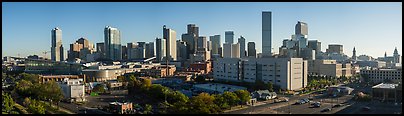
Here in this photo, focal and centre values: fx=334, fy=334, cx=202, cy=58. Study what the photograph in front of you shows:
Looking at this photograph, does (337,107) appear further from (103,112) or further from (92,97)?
(92,97)

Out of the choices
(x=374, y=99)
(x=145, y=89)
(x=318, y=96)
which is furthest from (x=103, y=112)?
(x=374, y=99)

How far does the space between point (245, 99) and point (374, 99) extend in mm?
4090

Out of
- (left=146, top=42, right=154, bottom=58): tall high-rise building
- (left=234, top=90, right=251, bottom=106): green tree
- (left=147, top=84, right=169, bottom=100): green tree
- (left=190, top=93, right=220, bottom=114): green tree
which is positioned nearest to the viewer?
(left=190, top=93, right=220, bottom=114): green tree

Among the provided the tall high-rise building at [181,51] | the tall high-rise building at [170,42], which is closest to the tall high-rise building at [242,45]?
the tall high-rise building at [181,51]

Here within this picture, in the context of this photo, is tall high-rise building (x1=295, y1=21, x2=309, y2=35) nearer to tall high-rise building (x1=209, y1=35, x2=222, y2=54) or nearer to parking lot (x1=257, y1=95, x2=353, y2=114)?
tall high-rise building (x1=209, y1=35, x2=222, y2=54)

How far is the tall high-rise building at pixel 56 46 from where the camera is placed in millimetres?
45228

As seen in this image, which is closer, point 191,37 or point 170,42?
point 170,42

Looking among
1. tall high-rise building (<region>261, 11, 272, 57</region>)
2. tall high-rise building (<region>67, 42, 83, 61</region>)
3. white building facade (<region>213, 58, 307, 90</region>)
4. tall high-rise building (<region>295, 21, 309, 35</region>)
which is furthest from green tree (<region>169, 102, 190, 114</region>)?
tall high-rise building (<region>295, 21, 309, 35</region>)

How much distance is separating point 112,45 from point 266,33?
20.5 metres

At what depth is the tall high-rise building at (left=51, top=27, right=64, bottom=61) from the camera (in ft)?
148

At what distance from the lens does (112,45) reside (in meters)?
45.0

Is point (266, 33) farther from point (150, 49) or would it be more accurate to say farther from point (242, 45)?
point (150, 49)

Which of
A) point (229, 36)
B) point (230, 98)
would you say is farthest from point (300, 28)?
point (230, 98)

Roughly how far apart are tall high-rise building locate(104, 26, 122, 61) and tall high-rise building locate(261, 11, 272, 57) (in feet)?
61.1
